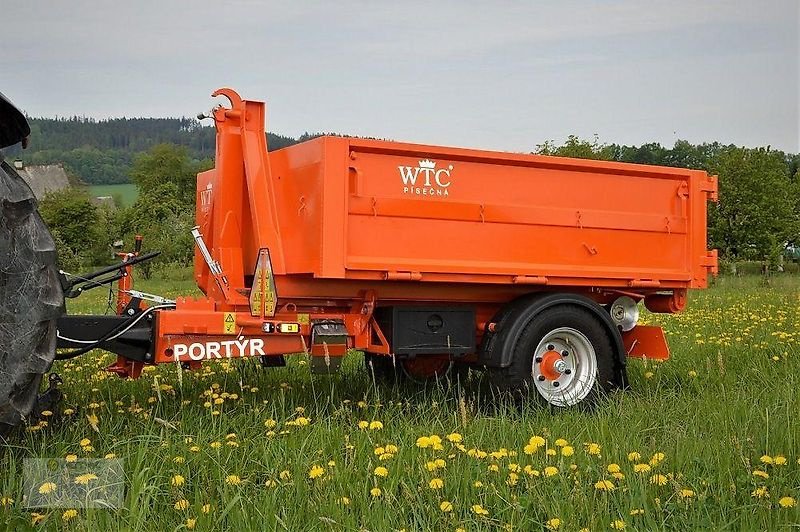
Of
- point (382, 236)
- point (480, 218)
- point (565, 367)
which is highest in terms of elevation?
point (480, 218)

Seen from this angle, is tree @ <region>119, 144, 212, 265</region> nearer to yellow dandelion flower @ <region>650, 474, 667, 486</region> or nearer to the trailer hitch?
the trailer hitch

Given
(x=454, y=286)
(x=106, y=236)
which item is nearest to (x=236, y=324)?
A: (x=454, y=286)

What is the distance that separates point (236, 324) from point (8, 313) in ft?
5.85

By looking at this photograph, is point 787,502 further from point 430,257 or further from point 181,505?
point 430,257

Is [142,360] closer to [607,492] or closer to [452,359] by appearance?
[452,359]

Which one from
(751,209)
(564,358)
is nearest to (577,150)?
(751,209)

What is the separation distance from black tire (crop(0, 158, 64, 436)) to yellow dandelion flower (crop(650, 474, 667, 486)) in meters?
2.63

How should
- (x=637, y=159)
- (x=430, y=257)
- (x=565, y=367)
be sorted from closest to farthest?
(x=430, y=257), (x=565, y=367), (x=637, y=159)

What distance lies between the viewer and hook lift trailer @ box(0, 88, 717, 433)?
206 inches

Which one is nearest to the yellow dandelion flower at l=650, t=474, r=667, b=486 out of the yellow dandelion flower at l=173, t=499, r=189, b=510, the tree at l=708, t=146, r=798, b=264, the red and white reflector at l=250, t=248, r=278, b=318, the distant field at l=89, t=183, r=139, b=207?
the yellow dandelion flower at l=173, t=499, r=189, b=510

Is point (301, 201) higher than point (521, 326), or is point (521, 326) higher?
point (301, 201)

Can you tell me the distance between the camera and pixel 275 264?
5438 mm

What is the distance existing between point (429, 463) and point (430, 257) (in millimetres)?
1998

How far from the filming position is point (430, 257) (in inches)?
219
